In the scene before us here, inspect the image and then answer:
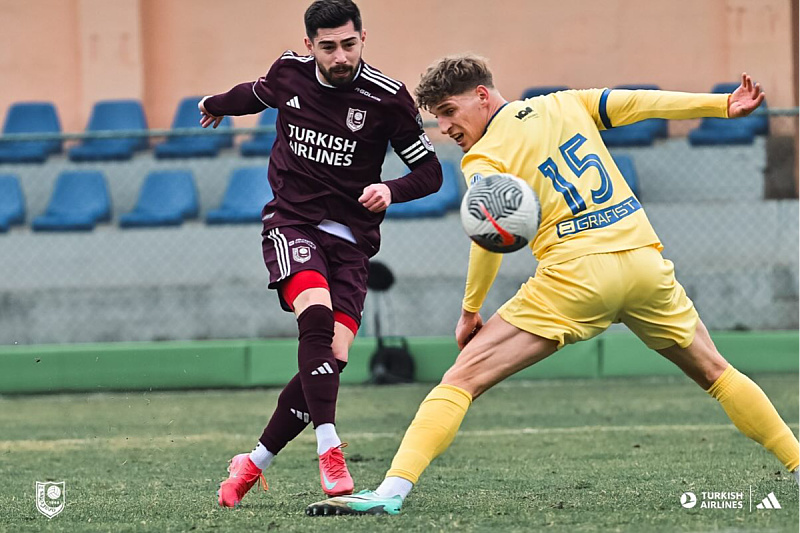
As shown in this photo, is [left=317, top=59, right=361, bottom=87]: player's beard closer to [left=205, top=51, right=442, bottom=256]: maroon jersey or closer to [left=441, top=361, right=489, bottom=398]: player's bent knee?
[left=205, top=51, right=442, bottom=256]: maroon jersey

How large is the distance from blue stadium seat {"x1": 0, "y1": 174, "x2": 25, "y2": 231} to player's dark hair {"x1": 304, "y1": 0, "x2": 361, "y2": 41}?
813 cm

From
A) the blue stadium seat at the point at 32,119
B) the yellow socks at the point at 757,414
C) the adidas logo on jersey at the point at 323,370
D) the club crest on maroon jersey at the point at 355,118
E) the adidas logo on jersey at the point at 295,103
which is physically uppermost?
the adidas logo on jersey at the point at 295,103

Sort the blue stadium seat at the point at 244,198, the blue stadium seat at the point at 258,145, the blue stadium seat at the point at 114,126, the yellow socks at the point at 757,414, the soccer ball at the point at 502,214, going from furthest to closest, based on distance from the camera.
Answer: the blue stadium seat at the point at 114,126, the blue stadium seat at the point at 258,145, the blue stadium seat at the point at 244,198, the yellow socks at the point at 757,414, the soccer ball at the point at 502,214

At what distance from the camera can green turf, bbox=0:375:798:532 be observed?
13.1ft

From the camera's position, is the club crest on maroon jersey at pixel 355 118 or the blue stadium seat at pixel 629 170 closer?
the club crest on maroon jersey at pixel 355 118

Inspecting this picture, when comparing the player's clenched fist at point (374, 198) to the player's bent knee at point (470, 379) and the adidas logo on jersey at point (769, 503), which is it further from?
the adidas logo on jersey at point (769, 503)

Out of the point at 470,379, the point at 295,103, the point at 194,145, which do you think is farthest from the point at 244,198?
the point at 470,379

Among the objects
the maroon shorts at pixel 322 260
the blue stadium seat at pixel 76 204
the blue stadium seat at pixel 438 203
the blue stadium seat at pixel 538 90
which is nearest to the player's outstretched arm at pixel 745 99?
the maroon shorts at pixel 322 260

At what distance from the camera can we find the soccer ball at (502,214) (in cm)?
386

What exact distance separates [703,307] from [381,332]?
9.69ft

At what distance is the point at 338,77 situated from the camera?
4.62 m

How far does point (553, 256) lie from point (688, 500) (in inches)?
39.9

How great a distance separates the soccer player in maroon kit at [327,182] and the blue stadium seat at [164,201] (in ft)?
23.3

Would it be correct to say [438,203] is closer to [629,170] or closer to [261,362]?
[629,170]
